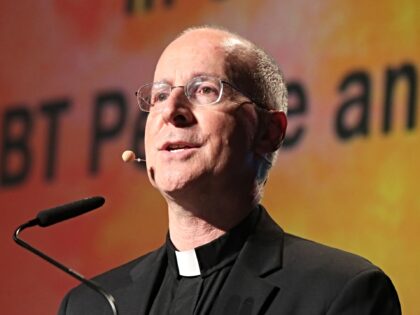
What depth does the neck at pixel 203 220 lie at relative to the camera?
2912 millimetres

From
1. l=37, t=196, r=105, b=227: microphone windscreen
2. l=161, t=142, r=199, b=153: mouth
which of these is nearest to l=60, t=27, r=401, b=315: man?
l=161, t=142, r=199, b=153: mouth

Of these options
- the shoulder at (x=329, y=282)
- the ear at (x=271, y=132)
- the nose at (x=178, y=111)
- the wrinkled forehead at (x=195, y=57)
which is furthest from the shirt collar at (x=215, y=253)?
the wrinkled forehead at (x=195, y=57)

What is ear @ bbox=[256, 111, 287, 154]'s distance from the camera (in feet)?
9.95

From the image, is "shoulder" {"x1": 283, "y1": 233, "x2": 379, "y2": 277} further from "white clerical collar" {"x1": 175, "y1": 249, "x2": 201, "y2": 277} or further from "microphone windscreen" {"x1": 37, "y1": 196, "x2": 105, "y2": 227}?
"microphone windscreen" {"x1": 37, "y1": 196, "x2": 105, "y2": 227}

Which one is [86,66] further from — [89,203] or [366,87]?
[89,203]

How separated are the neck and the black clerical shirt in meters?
0.02

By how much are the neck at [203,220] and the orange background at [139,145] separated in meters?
0.71

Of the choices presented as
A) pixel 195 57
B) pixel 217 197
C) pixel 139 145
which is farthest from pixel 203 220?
pixel 139 145

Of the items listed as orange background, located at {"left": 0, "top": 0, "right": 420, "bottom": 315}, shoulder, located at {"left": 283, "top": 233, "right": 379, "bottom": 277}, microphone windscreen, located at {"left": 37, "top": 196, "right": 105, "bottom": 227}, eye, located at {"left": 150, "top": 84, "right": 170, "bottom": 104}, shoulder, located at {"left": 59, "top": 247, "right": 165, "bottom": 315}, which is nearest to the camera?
microphone windscreen, located at {"left": 37, "top": 196, "right": 105, "bottom": 227}

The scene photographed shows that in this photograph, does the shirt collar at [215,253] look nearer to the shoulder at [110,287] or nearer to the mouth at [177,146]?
the shoulder at [110,287]

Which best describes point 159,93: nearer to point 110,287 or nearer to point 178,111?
point 178,111

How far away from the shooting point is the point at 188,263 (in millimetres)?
2939

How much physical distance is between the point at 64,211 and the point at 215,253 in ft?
1.80

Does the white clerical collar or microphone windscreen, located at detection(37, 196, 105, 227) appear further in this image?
the white clerical collar
